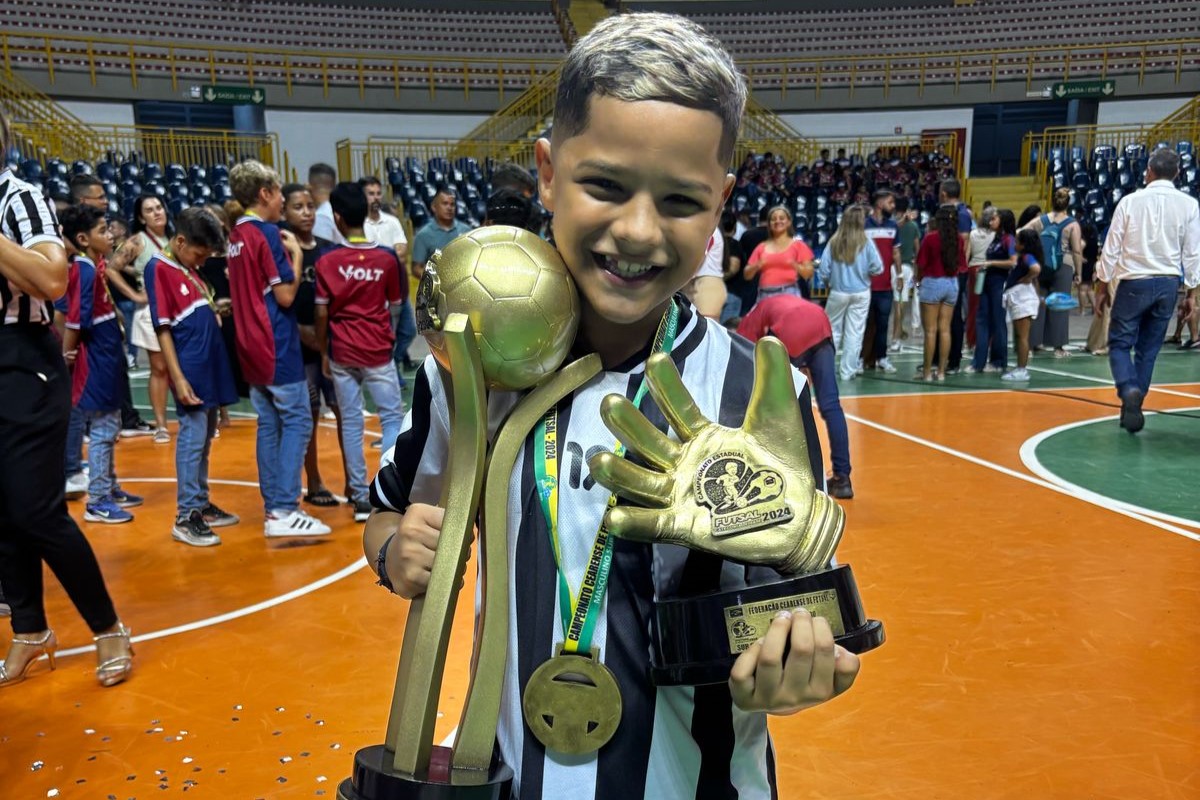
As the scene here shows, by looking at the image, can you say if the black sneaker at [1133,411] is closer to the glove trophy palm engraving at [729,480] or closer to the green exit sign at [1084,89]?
the glove trophy palm engraving at [729,480]

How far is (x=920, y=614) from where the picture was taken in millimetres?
3738

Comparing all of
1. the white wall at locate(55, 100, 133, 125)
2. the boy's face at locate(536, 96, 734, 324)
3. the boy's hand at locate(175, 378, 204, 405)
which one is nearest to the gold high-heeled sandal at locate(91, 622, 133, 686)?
the boy's hand at locate(175, 378, 204, 405)

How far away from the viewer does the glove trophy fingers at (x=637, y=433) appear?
2.99 feet

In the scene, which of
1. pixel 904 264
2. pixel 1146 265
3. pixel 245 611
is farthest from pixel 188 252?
pixel 904 264

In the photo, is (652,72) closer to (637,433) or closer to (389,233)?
(637,433)

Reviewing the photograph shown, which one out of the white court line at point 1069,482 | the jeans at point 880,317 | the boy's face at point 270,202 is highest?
the boy's face at point 270,202

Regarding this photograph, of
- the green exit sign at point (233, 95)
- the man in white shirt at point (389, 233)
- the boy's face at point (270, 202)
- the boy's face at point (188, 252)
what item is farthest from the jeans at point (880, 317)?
the green exit sign at point (233, 95)

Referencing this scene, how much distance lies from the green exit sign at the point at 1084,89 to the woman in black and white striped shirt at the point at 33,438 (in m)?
23.0

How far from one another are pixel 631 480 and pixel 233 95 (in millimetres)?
21199

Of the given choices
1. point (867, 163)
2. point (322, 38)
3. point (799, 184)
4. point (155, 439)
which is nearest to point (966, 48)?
point (867, 163)

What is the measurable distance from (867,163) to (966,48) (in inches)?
268

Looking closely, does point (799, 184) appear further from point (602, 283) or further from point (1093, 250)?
point (602, 283)

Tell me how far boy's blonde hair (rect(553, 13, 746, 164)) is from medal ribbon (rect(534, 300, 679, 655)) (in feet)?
0.82

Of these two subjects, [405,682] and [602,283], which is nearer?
[405,682]
